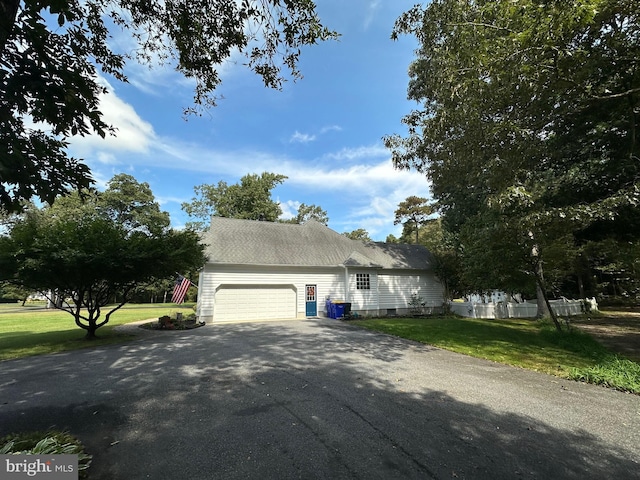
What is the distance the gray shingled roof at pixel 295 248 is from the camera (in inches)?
650

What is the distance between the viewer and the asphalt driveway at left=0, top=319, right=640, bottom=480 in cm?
285

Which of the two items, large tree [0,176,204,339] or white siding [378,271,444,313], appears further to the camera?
white siding [378,271,444,313]

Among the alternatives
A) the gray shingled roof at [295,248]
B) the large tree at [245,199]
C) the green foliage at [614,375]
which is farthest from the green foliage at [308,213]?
the green foliage at [614,375]

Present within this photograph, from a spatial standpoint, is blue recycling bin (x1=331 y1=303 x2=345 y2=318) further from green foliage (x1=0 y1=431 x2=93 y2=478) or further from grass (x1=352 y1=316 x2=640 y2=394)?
green foliage (x1=0 y1=431 x2=93 y2=478)

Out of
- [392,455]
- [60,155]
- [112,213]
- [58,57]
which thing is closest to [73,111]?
[60,155]

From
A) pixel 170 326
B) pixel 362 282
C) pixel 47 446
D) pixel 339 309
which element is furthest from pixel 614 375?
pixel 170 326

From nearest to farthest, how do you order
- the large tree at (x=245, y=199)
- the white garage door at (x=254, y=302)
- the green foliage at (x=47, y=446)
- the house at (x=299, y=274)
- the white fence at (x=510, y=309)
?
the green foliage at (x=47, y=446), the white garage door at (x=254, y=302), the house at (x=299, y=274), the white fence at (x=510, y=309), the large tree at (x=245, y=199)

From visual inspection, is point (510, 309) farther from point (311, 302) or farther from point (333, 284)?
point (311, 302)

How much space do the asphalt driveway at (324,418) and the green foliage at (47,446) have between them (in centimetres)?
13

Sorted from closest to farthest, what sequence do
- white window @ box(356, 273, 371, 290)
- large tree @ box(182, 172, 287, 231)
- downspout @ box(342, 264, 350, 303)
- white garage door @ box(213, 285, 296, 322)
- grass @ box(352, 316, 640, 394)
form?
1. grass @ box(352, 316, 640, 394)
2. white garage door @ box(213, 285, 296, 322)
3. downspout @ box(342, 264, 350, 303)
4. white window @ box(356, 273, 371, 290)
5. large tree @ box(182, 172, 287, 231)

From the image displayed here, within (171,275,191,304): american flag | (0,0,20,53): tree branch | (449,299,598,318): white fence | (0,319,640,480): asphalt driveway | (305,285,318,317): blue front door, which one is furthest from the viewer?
(171,275,191,304): american flag

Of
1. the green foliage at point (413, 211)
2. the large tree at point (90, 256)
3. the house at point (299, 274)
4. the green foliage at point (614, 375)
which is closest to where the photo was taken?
the green foliage at point (614, 375)

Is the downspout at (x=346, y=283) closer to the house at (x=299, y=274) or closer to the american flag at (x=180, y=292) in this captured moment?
the house at (x=299, y=274)

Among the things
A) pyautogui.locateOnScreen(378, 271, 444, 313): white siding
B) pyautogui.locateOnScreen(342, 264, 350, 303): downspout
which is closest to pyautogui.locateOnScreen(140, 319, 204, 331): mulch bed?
pyautogui.locateOnScreen(342, 264, 350, 303): downspout
